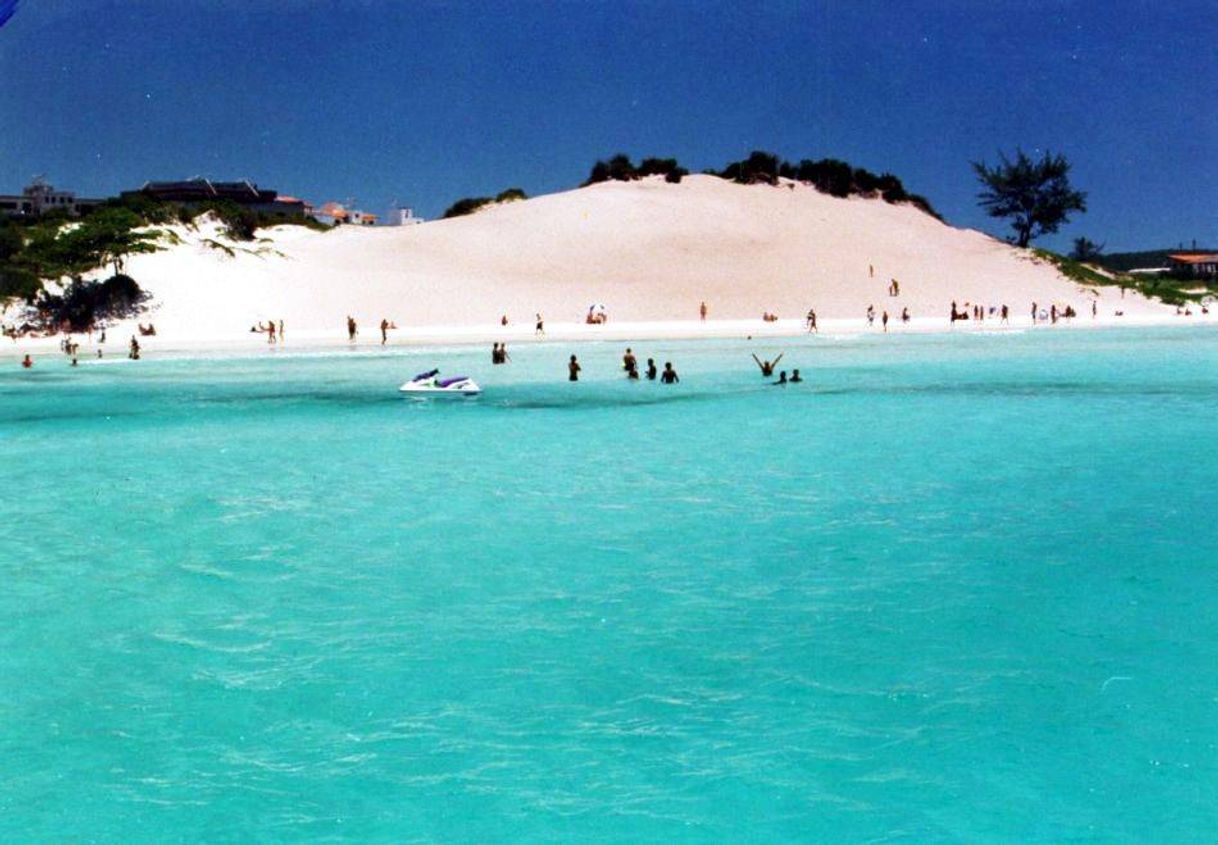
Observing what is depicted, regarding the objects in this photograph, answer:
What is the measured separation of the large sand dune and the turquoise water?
160 feet

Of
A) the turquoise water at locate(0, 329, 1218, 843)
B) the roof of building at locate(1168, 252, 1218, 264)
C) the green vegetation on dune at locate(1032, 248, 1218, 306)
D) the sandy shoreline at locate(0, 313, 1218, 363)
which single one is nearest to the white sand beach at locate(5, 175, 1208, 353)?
the sandy shoreline at locate(0, 313, 1218, 363)

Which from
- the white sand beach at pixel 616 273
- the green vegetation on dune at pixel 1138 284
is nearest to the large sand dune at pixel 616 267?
the white sand beach at pixel 616 273

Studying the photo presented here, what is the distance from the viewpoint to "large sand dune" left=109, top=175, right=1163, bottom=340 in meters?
75.6

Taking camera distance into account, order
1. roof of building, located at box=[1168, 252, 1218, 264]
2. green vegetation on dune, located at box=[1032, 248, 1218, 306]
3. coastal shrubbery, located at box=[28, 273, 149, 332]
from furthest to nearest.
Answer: roof of building, located at box=[1168, 252, 1218, 264]
green vegetation on dune, located at box=[1032, 248, 1218, 306]
coastal shrubbery, located at box=[28, 273, 149, 332]

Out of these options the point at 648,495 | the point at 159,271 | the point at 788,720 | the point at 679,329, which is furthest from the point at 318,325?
the point at 788,720

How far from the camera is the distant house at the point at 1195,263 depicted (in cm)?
14762

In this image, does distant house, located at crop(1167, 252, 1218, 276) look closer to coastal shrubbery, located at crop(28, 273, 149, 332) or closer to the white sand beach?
the white sand beach

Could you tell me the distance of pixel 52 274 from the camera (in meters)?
67.5

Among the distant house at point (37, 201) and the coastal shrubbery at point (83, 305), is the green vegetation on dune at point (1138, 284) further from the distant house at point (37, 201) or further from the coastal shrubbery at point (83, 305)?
the distant house at point (37, 201)

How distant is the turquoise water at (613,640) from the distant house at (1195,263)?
426 feet

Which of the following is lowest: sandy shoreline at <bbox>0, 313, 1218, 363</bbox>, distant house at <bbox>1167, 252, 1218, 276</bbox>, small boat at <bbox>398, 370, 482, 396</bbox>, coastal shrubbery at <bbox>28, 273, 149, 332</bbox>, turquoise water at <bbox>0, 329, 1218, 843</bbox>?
turquoise water at <bbox>0, 329, 1218, 843</bbox>

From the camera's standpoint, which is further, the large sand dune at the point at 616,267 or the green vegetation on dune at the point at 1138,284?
the green vegetation on dune at the point at 1138,284

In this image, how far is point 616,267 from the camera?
315 ft

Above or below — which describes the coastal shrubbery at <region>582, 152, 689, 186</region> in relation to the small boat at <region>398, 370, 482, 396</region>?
above
